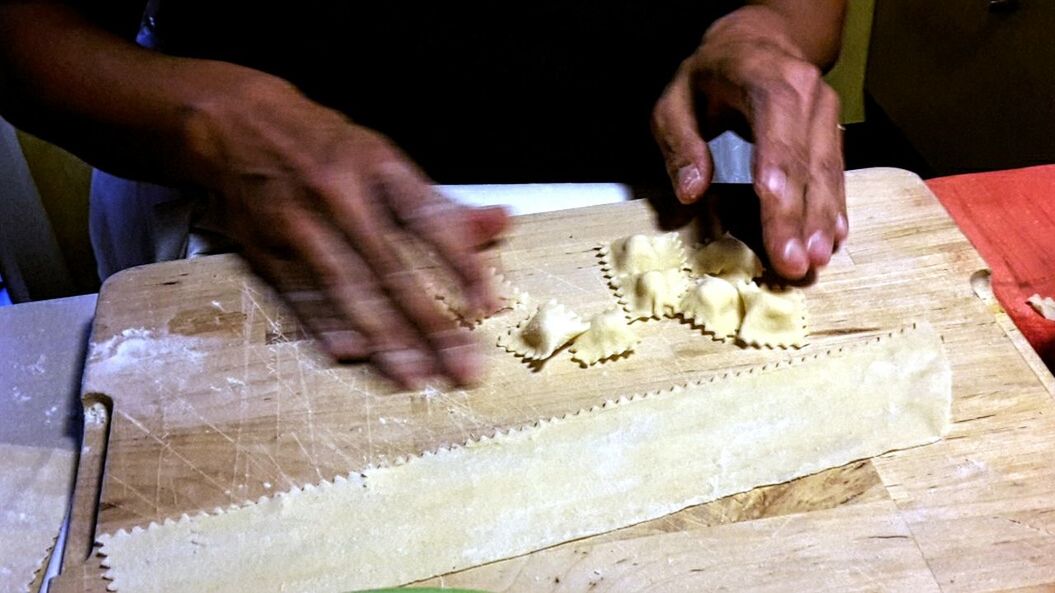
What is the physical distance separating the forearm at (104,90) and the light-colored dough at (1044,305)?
1.00 meters

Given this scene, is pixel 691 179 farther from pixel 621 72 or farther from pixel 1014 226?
pixel 1014 226

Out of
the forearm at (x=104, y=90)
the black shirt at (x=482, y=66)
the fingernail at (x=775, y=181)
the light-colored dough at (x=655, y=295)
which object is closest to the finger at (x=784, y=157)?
the fingernail at (x=775, y=181)

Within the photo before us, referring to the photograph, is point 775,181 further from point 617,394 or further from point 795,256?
point 617,394

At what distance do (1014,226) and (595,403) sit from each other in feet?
2.38

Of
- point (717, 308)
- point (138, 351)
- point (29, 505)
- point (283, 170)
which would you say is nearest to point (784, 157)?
point (717, 308)

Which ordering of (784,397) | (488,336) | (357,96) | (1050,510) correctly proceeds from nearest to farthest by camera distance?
(1050,510), (784,397), (488,336), (357,96)

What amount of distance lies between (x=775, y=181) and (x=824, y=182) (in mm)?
74

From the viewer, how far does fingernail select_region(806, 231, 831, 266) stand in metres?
1.03

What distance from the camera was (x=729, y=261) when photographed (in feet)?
3.55

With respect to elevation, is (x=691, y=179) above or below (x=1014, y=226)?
above

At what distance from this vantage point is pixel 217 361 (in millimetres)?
1029

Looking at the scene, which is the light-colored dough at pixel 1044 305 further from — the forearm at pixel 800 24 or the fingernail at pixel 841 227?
the forearm at pixel 800 24

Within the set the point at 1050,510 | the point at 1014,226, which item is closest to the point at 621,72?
the point at 1014,226

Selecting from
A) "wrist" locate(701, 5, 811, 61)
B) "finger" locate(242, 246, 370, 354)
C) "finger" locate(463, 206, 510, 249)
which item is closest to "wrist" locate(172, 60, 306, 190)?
"finger" locate(242, 246, 370, 354)
